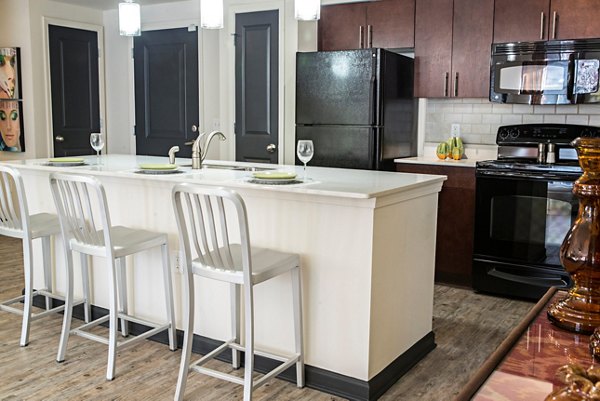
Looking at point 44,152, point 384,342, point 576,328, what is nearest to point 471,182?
point 384,342

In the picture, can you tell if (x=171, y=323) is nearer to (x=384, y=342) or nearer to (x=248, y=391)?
(x=248, y=391)

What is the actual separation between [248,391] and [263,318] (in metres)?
0.52

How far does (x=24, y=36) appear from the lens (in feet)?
19.3

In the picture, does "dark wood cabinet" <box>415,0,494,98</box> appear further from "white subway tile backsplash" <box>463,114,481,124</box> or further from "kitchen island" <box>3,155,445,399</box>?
"kitchen island" <box>3,155,445,399</box>

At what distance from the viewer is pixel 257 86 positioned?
18.0ft

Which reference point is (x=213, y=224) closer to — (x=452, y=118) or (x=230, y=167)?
(x=230, y=167)

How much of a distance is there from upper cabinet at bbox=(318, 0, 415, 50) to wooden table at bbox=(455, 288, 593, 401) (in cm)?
398

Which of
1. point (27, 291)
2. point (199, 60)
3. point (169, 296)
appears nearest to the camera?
point (169, 296)

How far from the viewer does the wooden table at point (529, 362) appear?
0.81m

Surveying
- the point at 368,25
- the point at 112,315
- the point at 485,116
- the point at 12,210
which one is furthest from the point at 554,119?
the point at 12,210

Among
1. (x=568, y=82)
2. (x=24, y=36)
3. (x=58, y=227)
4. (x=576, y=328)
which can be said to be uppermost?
(x=24, y=36)

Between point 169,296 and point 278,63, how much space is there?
2868 millimetres

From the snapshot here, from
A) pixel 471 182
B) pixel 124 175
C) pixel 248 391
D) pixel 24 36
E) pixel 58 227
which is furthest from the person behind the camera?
pixel 24 36

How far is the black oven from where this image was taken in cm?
392
